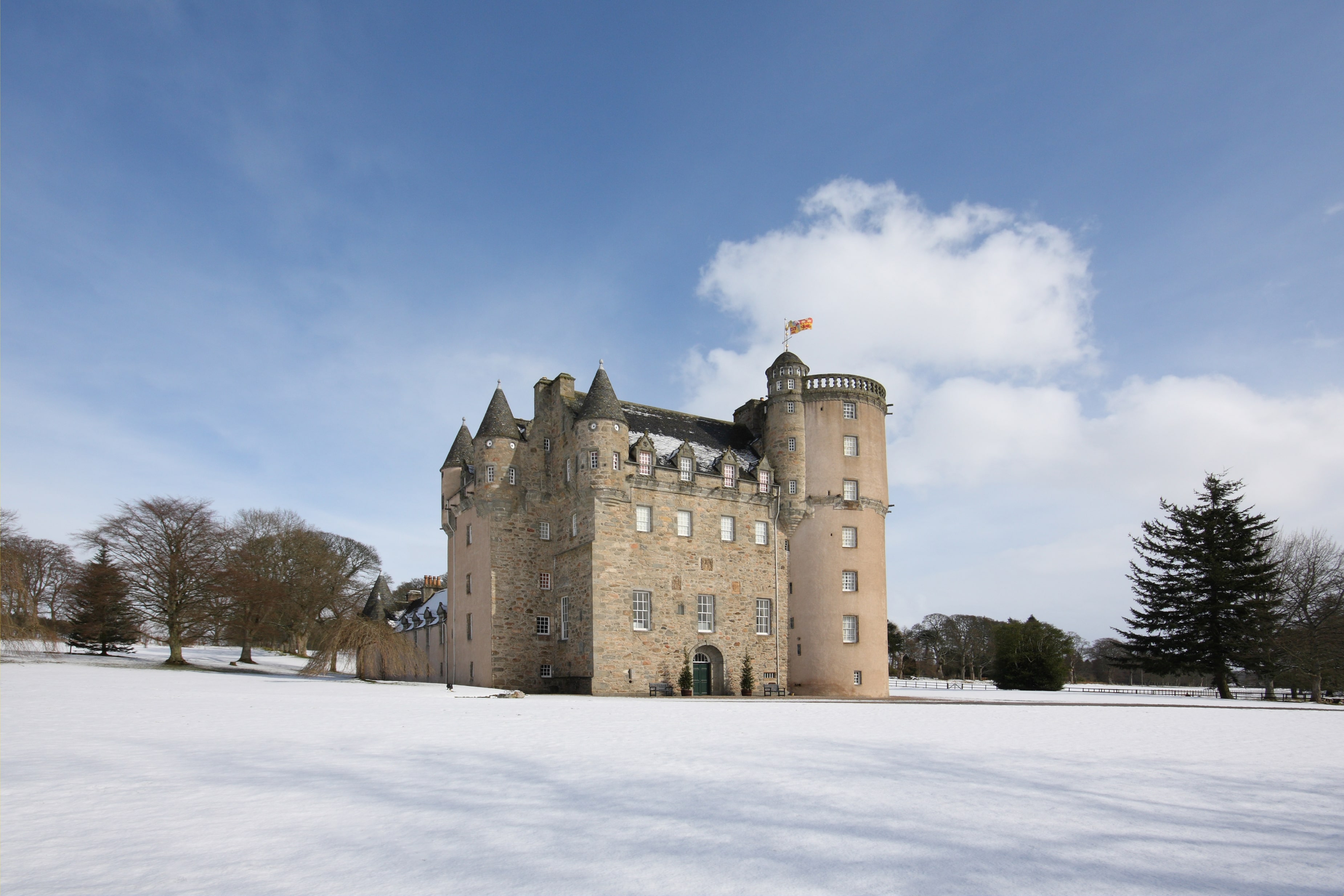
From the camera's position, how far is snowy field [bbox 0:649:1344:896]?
6555 mm

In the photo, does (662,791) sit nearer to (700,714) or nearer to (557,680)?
(700,714)

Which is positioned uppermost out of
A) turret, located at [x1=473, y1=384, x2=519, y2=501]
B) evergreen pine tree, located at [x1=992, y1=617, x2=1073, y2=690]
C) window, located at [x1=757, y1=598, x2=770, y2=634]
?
turret, located at [x1=473, y1=384, x2=519, y2=501]

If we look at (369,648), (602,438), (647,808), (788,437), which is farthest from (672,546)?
(647,808)

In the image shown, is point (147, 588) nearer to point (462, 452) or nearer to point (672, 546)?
point (462, 452)

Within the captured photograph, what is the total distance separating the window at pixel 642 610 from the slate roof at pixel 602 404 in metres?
8.25

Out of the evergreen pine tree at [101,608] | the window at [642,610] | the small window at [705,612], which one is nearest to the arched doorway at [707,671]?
the small window at [705,612]

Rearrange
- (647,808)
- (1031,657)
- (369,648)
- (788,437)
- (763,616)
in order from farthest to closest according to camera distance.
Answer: (1031,657) < (788,437) < (763,616) < (369,648) < (647,808)

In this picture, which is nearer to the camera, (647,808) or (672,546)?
(647,808)

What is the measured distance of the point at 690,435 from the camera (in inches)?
1751

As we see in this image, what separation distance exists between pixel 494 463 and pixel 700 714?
76.0ft

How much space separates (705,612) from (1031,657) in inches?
903

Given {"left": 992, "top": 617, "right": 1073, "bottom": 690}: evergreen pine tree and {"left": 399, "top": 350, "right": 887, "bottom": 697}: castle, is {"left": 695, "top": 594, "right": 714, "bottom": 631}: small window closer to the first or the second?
{"left": 399, "top": 350, "right": 887, "bottom": 697}: castle

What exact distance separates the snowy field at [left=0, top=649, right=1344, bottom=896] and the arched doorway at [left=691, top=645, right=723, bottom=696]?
71.0 feet

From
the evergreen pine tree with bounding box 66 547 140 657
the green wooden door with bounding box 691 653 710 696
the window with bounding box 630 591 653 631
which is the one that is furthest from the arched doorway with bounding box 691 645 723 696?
the evergreen pine tree with bounding box 66 547 140 657
